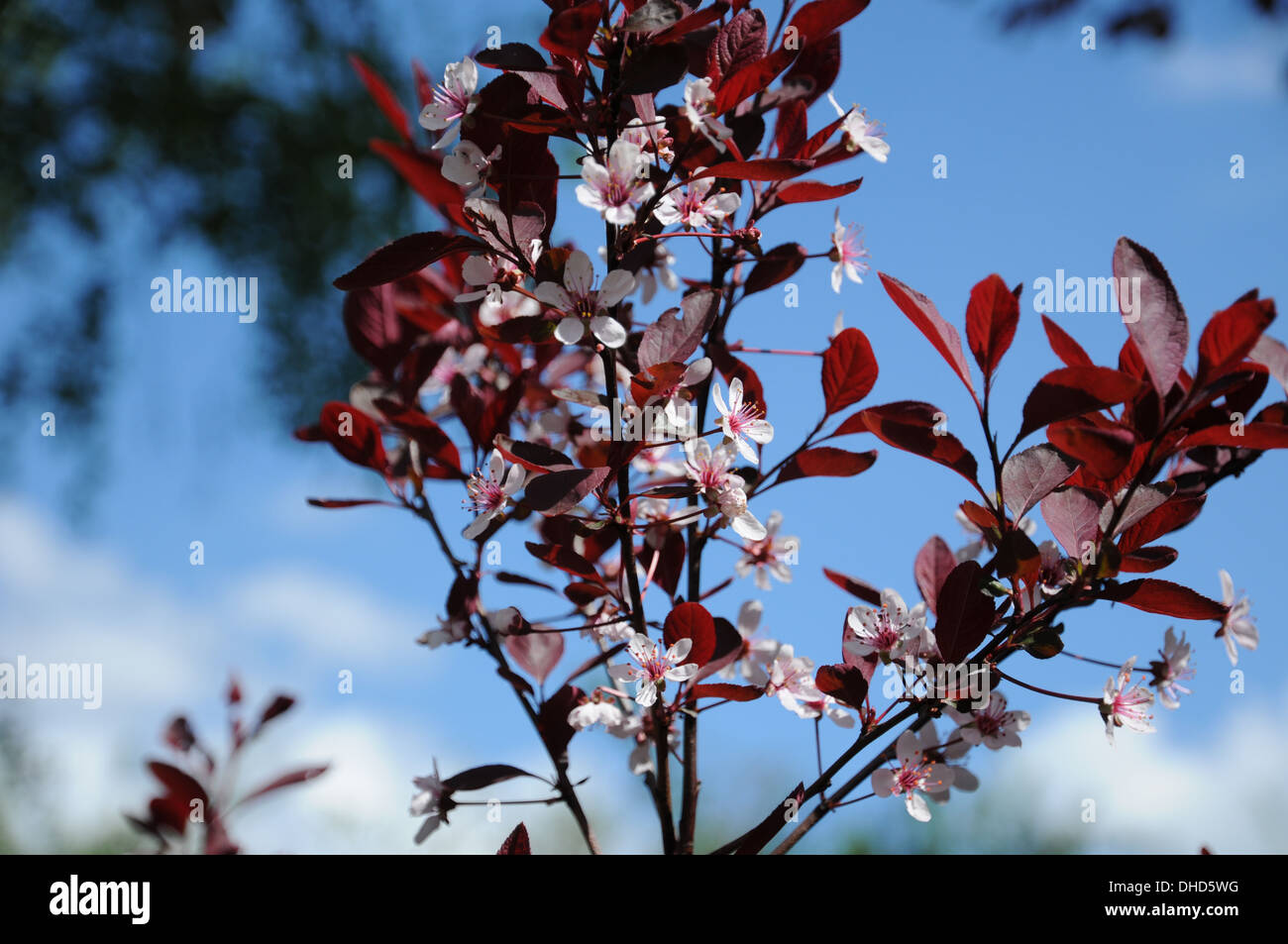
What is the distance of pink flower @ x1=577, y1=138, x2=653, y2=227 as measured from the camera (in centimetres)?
59

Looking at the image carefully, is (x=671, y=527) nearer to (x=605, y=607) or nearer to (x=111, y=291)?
A: (x=605, y=607)

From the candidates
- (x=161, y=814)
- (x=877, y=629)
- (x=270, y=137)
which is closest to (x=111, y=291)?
(x=270, y=137)

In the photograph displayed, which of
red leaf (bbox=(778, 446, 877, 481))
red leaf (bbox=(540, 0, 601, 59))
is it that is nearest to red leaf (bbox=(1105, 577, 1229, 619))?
red leaf (bbox=(778, 446, 877, 481))

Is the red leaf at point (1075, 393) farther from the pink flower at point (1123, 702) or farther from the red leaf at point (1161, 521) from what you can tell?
the pink flower at point (1123, 702)

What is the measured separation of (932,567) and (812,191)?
0.34 meters

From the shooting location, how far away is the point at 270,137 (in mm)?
3637

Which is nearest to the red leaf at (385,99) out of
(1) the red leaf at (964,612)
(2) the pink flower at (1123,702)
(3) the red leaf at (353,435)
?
(3) the red leaf at (353,435)

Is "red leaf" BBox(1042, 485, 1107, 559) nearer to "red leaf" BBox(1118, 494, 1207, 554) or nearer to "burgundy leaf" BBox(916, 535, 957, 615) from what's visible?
"red leaf" BBox(1118, 494, 1207, 554)

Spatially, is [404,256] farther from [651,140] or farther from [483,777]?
[483,777]

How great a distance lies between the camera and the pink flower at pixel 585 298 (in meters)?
0.62

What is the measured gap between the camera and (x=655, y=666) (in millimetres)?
677

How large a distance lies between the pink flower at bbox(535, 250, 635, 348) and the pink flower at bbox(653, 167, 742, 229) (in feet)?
0.26

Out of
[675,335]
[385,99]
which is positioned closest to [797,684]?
[675,335]
